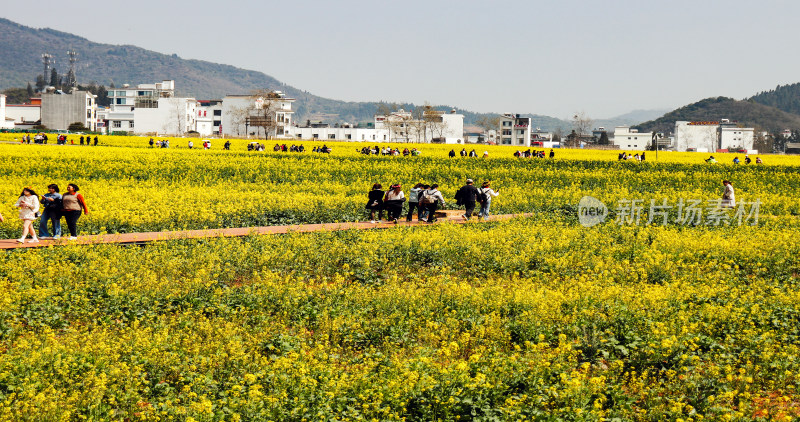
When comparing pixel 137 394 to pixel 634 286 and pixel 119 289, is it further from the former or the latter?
pixel 634 286

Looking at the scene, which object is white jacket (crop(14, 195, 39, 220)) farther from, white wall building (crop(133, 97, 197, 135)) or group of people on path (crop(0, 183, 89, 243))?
white wall building (crop(133, 97, 197, 135))

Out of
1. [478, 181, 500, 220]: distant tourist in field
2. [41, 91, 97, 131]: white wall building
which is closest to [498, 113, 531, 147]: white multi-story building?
[41, 91, 97, 131]: white wall building

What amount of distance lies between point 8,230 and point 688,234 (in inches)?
909

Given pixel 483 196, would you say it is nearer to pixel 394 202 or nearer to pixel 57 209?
pixel 394 202

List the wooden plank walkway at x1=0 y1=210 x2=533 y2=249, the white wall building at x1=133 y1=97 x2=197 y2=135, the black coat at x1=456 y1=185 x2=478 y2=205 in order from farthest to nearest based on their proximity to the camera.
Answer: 1. the white wall building at x1=133 y1=97 x2=197 y2=135
2. the black coat at x1=456 y1=185 x2=478 y2=205
3. the wooden plank walkway at x1=0 y1=210 x2=533 y2=249

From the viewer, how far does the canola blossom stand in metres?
10.2

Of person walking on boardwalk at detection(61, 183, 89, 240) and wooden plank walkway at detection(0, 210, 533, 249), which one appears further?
person walking on boardwalk at detection(61, 183, 89, 240)

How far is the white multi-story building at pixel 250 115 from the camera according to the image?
5851 inches

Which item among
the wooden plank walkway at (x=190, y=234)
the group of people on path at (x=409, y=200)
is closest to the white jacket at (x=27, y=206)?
the wooden plank walkway at (x=190, y=234)

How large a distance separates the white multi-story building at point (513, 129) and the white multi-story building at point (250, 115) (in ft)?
189

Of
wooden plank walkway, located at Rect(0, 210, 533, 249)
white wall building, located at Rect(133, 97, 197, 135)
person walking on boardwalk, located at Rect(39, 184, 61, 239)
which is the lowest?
wooden plank walkway, located at Rect(0, 210, 533, 249)

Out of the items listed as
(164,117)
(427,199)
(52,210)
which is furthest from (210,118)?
(52,210)

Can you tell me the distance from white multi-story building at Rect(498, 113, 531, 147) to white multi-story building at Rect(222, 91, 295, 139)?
57.7 meters

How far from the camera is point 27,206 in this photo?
68.7 feet
